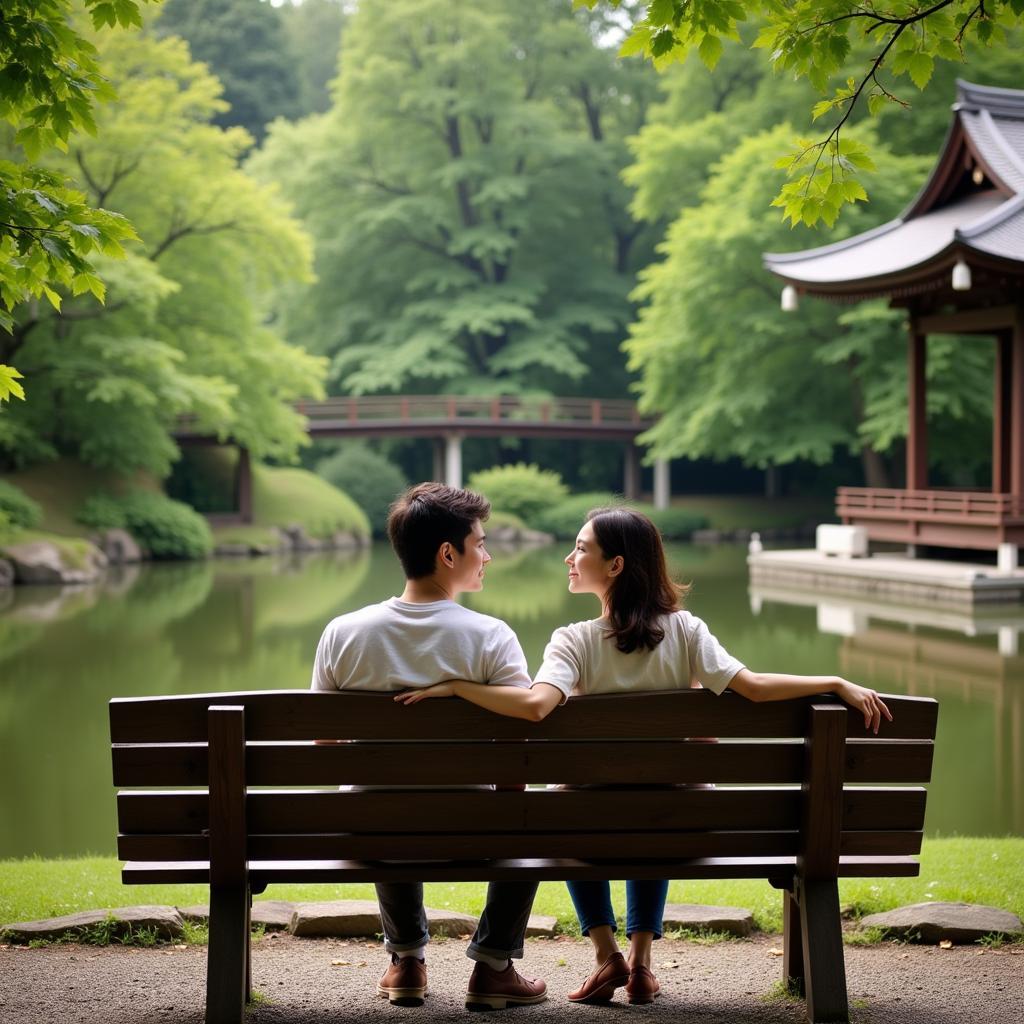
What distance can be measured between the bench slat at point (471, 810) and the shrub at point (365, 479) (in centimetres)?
2781

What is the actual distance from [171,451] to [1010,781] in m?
18.2

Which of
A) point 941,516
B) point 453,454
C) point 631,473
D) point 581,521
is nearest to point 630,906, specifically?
point 941,516

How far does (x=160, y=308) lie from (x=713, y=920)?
2086 cm

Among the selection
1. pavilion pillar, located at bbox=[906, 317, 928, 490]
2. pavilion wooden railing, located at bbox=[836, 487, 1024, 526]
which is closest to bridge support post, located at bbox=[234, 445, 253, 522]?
pavilion wooden railing, located at bbox=[836, 487, 1024, 526]

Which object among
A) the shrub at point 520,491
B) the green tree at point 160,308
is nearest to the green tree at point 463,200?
the shrub at point 520,491

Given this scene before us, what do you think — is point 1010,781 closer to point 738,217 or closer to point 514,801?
point 514,801

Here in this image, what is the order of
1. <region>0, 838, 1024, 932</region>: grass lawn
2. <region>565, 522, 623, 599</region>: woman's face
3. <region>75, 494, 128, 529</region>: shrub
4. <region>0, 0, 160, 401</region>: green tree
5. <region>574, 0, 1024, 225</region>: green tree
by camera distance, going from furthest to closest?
<region>75, 494, 128, 529</region>: shrub → <region>0, 838, 1024, 932</region>: grass lawn → <region>574, 0, 1024, 225</region>: green tree → <region>0, 0, 160, 401</region>: green tree → <region>565, 522, 623, 599</region>: woman's face

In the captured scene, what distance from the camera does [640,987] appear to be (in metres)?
3.16

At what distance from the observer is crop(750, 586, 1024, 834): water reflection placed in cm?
682

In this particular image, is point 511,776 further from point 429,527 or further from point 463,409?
point 463,409

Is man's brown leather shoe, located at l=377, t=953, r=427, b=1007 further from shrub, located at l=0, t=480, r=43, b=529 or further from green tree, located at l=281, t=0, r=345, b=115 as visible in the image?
green tree, located at l=281, t=0, r=345, b=115

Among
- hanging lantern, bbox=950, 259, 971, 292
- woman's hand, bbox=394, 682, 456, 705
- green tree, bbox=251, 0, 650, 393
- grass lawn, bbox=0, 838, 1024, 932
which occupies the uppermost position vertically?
green tree, bbox=251, 0, 650, 393

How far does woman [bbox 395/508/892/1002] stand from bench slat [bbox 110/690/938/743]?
4 centimetres

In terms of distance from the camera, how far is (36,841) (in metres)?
6.05
